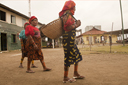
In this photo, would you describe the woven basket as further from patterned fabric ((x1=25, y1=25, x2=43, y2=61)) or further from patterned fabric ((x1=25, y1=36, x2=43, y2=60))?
patterned fabric ((x1=25, y1=36, x2=43, y2=60))

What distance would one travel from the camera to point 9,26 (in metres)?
14.3

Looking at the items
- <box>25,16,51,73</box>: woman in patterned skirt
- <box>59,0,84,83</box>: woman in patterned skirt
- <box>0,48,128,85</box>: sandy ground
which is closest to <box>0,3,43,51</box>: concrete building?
<box>0,48,128,85</box>: sandy ground

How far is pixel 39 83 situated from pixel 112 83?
147cm

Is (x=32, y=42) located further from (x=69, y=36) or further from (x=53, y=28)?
(x=69, y=36)

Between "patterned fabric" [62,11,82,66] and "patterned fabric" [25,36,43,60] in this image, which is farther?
"patterned fabric" [25,36,43,60]

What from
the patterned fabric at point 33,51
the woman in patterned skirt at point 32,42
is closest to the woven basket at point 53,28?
the woman in patterned skirt at point 32,42

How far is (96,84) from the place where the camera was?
6.53 ft

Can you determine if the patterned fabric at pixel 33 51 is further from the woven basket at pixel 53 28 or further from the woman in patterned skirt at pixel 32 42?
the woven basket at pixel 53 28

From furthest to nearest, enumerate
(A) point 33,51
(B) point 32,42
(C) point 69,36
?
(A) point 33,51 → (B) point 32,42 → (C) point 69,36

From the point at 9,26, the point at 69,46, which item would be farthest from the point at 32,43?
the point at 9,26

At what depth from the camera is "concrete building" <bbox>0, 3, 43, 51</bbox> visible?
43.5 feet

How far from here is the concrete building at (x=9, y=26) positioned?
13269mm

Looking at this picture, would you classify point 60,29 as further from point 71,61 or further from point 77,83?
point 77,83

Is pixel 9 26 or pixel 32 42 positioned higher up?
pixel 9 26
